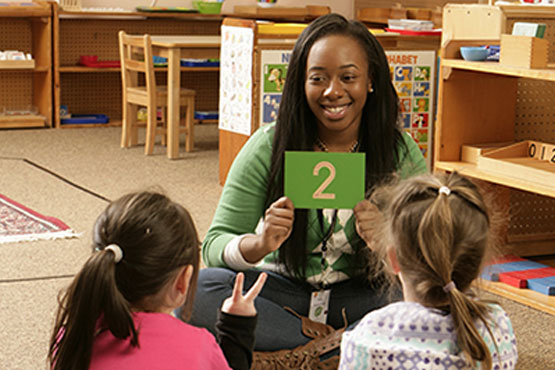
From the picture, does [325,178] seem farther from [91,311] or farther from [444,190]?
[91,311]

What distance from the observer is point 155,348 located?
4.29 ft

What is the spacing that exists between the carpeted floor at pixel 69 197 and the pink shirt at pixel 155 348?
1.30 feet

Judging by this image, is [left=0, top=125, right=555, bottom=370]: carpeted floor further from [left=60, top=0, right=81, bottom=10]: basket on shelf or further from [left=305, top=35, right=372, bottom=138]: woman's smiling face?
[left=60, top=0, right=81, bottom=10]: basket on shelf

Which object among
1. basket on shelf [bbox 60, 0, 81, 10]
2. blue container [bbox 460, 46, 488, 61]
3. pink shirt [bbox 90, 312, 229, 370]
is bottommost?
pink shirt [bbox 90, 312, 229, 370]

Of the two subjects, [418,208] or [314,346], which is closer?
[418,208]

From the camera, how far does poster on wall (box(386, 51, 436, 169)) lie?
4332 mm

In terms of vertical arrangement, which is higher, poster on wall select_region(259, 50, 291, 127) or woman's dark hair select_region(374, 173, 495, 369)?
poster on wall select_region(259, 50, 291, 127)

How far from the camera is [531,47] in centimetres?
287

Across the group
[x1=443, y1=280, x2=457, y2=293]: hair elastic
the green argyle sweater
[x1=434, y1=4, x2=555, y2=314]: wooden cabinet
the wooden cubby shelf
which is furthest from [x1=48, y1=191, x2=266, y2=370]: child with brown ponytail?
[x1=434, y1=4, x2=555, y2=314]: wooden cabinet

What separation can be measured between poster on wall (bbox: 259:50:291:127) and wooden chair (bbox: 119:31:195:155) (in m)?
1.37

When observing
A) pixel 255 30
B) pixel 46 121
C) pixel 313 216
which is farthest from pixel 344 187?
pixel 46 121

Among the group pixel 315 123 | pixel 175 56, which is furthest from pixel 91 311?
pixel 175 56

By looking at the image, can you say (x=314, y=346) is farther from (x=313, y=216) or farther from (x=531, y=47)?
(x=531, y=47)

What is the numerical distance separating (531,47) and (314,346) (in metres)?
1.37
